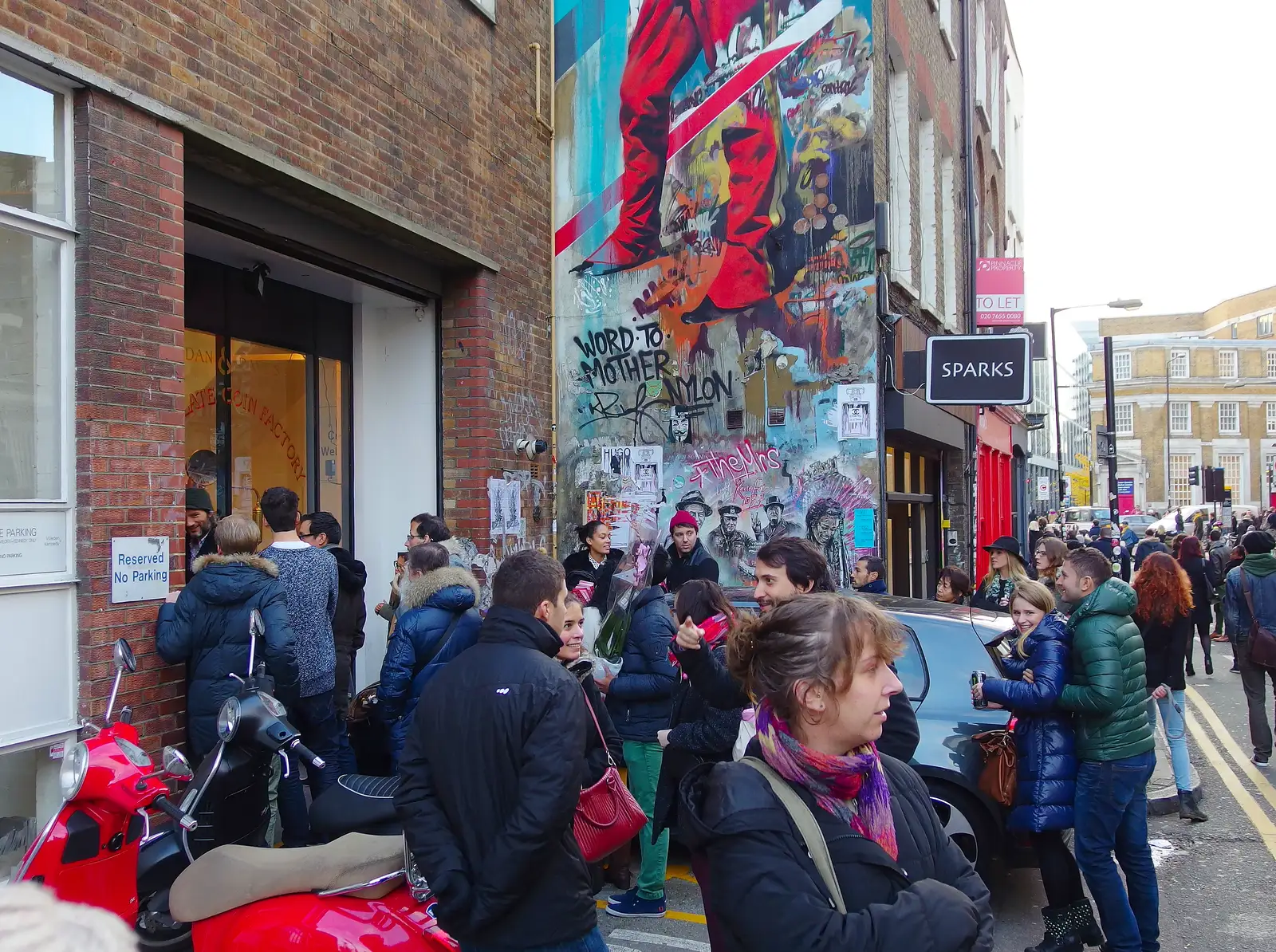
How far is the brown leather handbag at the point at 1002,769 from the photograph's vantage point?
484cm

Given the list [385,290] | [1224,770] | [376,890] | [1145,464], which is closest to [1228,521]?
[1145,464]

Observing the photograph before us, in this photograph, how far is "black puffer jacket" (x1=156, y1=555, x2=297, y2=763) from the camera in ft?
17.4

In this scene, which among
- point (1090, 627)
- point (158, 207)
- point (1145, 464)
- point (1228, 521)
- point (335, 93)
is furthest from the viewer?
point (1145, 464)

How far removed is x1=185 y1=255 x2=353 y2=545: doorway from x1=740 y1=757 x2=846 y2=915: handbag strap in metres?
6.58

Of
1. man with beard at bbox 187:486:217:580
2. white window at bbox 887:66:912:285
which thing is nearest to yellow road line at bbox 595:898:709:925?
man with beard at bbox 187:486:217:580

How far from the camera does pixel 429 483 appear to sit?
368 inches

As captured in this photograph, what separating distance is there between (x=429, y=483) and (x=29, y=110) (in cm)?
472

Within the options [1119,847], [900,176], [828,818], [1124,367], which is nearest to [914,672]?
[1119,847]

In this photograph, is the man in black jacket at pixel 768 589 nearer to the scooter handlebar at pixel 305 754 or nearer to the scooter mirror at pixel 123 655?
the scooter handlebar at pixel 305 754

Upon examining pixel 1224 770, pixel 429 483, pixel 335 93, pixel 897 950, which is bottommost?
pixel 1224 770

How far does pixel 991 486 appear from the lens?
21219 millimetres

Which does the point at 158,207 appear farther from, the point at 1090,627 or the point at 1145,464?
the point at 1145,464

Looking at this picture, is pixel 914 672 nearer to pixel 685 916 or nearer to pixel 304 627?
pixel 685 916

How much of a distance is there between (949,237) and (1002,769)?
13239mm
